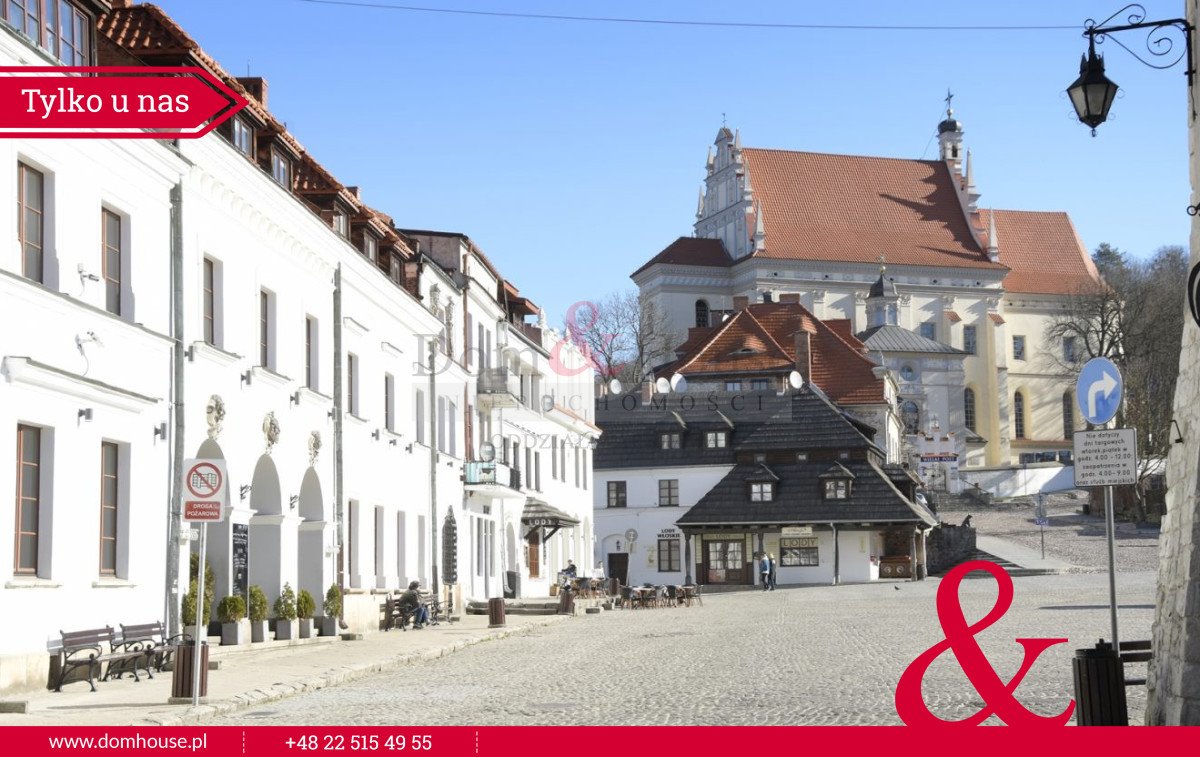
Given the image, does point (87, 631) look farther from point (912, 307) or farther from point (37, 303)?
point (912, 307)

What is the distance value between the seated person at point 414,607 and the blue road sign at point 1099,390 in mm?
22166

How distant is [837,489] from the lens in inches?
2566

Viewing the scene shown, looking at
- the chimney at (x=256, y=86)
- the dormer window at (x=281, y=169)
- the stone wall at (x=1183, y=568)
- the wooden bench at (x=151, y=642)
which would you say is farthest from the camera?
the chimney at (x=256, y=86)

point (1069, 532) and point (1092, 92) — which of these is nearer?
point (1092, 92)

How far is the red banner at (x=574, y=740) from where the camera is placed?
1063 cm

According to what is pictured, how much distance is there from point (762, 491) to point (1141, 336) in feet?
142

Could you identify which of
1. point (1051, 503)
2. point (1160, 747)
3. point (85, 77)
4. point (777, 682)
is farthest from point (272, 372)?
point (1051, 503)

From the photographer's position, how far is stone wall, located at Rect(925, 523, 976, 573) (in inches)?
2808

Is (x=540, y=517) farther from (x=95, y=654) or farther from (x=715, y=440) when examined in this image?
(x=95, y=654)

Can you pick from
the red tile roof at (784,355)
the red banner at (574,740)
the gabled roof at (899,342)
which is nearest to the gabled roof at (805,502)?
the red tile roof at (784,355)

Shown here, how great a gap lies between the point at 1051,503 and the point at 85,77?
7955 cm

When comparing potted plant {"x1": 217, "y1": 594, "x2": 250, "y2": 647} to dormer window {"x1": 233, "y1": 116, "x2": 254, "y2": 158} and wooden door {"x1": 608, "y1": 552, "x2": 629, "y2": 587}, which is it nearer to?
dormer window {"x1": 233, "y1": 116, "x2": 254, "y2": 158}

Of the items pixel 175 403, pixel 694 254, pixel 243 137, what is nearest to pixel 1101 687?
pixel 175 403

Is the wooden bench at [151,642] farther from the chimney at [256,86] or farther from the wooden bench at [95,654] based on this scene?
the chimney at [256,86]
